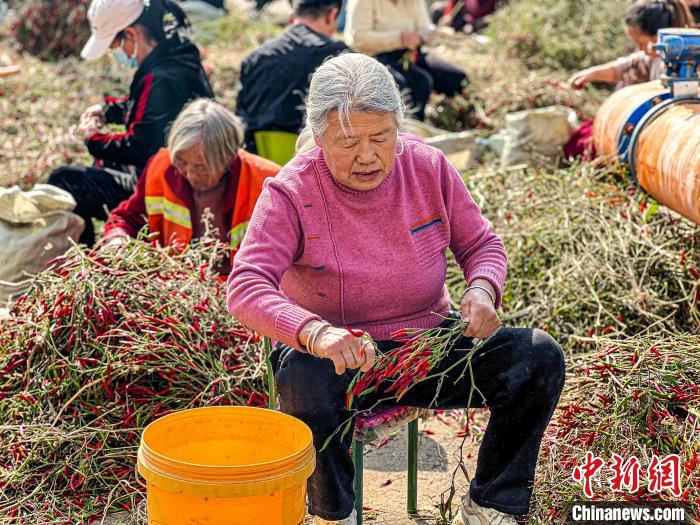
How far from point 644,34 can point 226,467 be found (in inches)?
155

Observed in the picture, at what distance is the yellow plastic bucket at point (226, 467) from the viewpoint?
2107mm

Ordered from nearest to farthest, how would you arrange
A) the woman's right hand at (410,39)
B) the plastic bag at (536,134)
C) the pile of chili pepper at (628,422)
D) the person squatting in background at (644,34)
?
the pile of chili pepper at (628,422)
the person squatting in background at (644,34)
the plastic bag at (536,134)
the woman's right hand at (410,39)

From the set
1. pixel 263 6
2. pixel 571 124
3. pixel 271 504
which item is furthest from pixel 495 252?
pixel 263 6

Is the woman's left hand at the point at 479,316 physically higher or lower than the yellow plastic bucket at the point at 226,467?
higher

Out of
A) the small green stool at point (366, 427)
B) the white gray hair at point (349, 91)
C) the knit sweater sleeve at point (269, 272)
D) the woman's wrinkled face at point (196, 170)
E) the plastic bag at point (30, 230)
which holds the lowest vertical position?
the plastic bag at point (30, 230)

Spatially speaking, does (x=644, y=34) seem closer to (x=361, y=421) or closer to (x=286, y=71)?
(x=286, y=71)

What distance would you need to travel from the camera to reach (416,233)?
8.89 ft

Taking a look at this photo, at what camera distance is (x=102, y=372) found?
325 cm

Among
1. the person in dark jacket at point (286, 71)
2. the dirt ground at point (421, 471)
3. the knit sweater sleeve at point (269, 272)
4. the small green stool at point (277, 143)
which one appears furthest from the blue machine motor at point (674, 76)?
the knit sweater sleeve at point (269, 272)

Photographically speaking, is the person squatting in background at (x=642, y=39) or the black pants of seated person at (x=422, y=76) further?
the black pants of seated person at (x=422, y=76)

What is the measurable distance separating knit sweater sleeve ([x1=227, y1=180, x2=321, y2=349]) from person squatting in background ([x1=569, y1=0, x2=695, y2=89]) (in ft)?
10.2

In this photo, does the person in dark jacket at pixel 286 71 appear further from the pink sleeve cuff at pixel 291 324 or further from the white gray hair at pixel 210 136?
the pink sleeve cuff at pixel 291 324

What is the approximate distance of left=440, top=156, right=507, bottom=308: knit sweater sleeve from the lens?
9.05 feet

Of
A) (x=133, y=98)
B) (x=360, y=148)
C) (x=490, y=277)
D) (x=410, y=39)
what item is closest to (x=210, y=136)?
(x=133, y=98)
